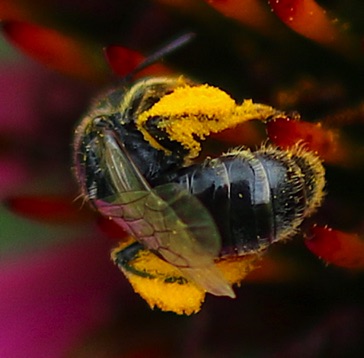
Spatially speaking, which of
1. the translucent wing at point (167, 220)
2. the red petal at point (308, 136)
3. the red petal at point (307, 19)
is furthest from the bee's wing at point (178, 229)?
the red petal at point (307, 19)

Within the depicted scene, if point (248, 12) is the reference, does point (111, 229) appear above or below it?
below

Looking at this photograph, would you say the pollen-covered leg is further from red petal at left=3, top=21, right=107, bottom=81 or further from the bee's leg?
red petal at left=3, top=21, right=107, bottom=81

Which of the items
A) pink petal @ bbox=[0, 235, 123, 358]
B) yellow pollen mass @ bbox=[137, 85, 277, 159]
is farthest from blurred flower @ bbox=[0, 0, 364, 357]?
yellow pollen mass @ bbox=[137, 85, 277, 159]

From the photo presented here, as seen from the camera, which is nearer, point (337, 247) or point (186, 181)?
Answer: point (186, 181)

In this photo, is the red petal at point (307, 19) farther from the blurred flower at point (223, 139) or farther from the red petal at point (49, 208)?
the red petal at point (49, 208)

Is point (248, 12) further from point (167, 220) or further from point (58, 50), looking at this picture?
point (167, 220)

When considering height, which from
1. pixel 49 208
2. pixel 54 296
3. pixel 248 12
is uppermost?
pixel 248 12

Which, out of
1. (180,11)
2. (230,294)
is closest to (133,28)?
(180,11)

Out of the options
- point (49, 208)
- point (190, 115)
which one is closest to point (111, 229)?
point (49, 208)
